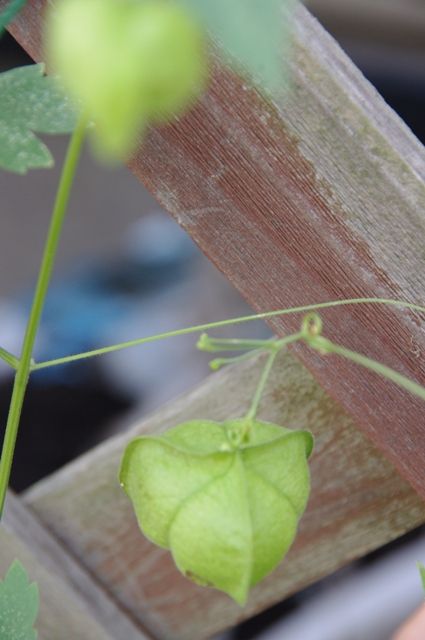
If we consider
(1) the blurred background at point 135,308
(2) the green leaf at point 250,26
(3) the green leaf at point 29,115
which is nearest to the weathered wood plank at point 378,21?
(1) the blurred background at point 135,308

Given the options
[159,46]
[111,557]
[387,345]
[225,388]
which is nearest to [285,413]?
[225,388]

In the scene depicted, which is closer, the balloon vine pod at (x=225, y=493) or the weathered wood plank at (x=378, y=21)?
the balloon vine pod at (x=225, y=493)

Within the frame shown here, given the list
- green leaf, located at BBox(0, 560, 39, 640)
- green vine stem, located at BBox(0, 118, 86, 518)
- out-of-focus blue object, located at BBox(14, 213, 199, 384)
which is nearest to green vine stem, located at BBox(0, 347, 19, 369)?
green vine stem, located at BBox(0, 118, 86, 518)

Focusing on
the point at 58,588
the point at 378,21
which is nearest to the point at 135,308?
the point at 378,21

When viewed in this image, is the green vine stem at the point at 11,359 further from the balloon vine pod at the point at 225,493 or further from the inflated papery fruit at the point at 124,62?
the inflated papery fruit at the point at 124,62

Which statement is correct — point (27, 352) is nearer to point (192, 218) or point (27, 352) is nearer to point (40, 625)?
point (192, 218)

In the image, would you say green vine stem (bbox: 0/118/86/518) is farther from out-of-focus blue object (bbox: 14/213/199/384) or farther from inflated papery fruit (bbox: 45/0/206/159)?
out-of-focus blue object (bbox: 14/213/199/384)
